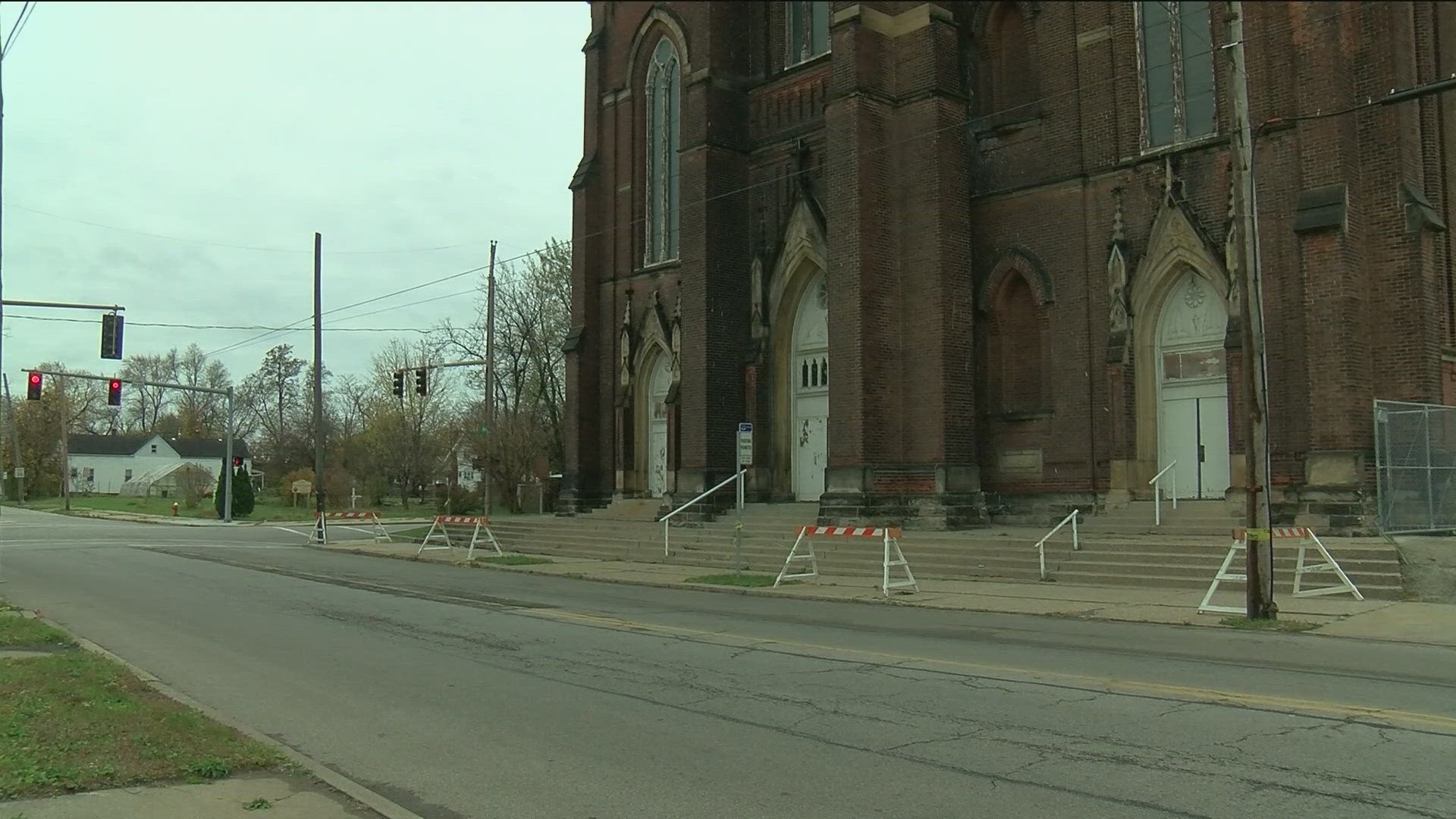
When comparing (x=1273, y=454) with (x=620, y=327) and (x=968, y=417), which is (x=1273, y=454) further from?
(x=620, y=327)

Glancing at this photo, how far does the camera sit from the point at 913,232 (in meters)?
25.0

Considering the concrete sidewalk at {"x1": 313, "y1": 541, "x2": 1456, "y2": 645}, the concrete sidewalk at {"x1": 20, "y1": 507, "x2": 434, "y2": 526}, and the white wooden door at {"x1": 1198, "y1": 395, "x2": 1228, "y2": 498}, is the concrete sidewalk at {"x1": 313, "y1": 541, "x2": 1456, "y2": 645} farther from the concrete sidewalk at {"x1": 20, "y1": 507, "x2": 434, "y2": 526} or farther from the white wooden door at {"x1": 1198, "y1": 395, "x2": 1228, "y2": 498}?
the concrete sidewalk at {"x1": 20, "y1": 507, "x2": 434, "y2": 526}

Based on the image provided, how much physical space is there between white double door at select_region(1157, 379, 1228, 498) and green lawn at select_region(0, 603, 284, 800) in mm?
18581

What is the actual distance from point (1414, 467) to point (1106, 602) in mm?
6436

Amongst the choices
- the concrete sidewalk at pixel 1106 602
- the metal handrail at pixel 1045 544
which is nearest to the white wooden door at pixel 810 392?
the concrete sidewalk at pixel 1106 602

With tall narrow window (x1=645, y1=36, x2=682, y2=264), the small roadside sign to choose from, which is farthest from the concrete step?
tall narrow window (x1=645, y1=36, x2=682, y2=264)

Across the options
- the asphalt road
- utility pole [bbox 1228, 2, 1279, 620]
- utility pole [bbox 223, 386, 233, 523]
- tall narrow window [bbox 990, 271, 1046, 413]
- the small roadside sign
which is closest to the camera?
the asphalt road

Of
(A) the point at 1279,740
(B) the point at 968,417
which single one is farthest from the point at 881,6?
(A) the point at 1279,740

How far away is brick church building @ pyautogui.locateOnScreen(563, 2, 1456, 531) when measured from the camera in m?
19.3

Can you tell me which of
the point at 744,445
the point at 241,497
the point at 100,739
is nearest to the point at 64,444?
the point at 241,497

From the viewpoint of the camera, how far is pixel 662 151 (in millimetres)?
32281

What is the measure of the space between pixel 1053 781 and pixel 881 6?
2224 centimetres

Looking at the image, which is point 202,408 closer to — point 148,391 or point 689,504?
point 148,391

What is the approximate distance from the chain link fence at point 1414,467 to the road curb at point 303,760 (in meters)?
16.7
